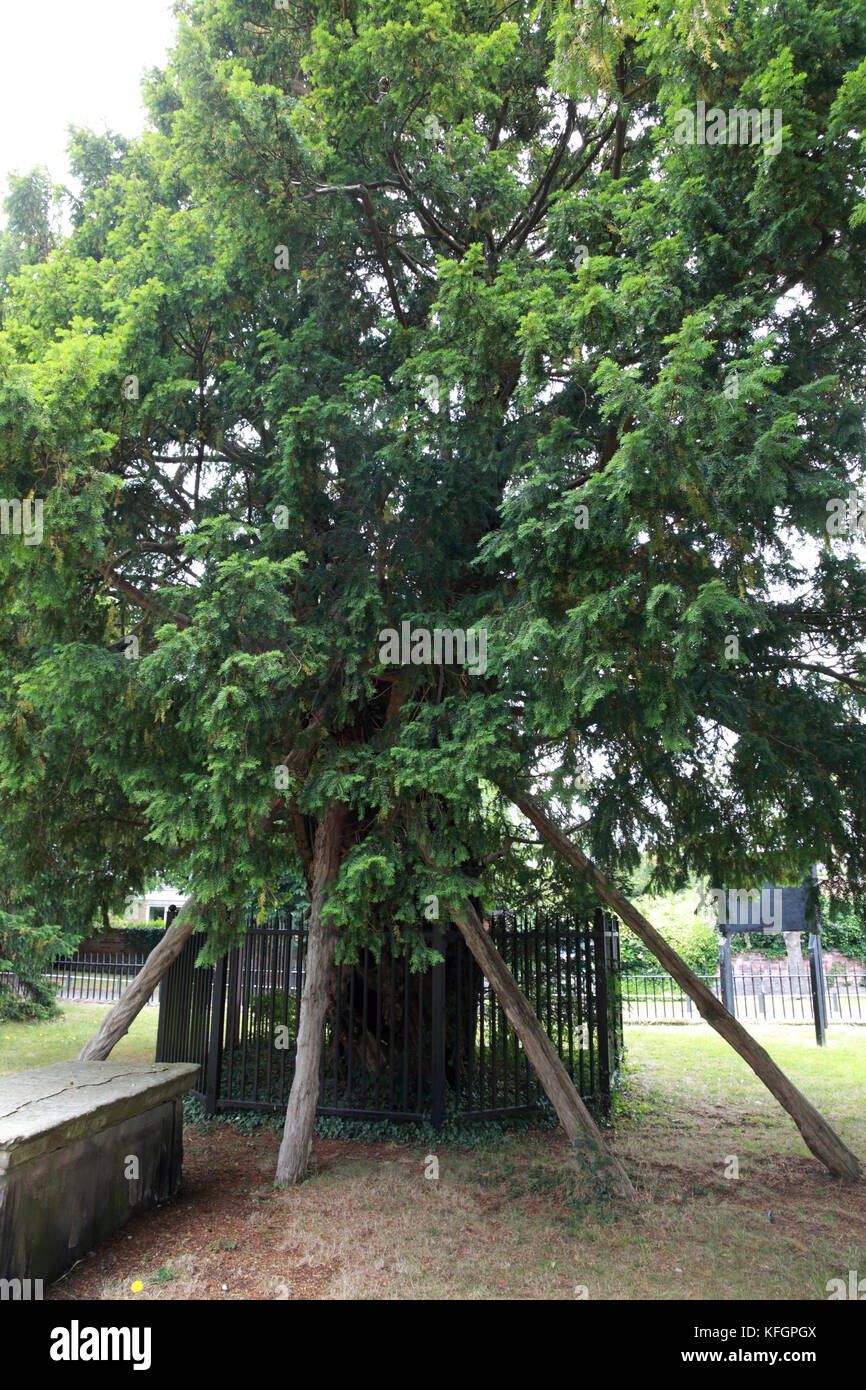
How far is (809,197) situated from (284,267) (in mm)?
4026

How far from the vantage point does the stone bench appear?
14.2 ft

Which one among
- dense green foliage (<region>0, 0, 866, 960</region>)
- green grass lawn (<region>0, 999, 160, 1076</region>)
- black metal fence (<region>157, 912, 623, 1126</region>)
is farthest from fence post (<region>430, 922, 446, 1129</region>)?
green grass lawn (<region>0, 999, 160, 1076</region>)

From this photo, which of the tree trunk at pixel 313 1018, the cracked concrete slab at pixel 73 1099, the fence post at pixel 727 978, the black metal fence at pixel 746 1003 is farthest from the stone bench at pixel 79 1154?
the black metal fence at pixel 746 1003

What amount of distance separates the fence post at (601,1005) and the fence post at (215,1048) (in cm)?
425

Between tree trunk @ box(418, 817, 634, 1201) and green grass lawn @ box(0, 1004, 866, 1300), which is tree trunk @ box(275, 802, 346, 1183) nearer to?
green grass lawn @ box(0, 1004, 866, 1300)

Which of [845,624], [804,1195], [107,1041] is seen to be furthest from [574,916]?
[107,1041]

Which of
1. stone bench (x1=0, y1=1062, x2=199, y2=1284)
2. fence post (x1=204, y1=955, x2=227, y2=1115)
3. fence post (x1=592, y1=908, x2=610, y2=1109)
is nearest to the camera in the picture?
stone bench (x1=0, y1=1062, x2=199, y2=1284)

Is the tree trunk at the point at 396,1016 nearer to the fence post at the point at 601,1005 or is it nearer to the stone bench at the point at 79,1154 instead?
the fence post at the point at 601,1005

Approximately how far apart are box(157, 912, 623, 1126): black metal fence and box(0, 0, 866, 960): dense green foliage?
160 centimetres

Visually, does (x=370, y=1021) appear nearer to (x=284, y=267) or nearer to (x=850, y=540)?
(x=850, y=540)

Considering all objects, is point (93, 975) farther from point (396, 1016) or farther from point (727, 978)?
point (727, 978)

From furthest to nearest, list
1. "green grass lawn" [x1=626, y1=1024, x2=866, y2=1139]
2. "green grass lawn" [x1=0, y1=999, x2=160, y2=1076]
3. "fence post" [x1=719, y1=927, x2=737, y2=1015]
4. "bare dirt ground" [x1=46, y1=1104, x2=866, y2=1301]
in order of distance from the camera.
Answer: "fence post" [x1=719, y1=927, x2=737, y2=1015] < "green grass lawn" [x1=0, y1=999, x2=160, y2=1076] < "green grass lawn" [x1=626, y1=1024, x2=866, y2=1139] < "bare dirt ground" [x1=46, y1=1104, x2=866, y2=1301]

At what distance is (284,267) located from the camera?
6719 mm

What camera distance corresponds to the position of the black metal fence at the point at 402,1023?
828 cm
